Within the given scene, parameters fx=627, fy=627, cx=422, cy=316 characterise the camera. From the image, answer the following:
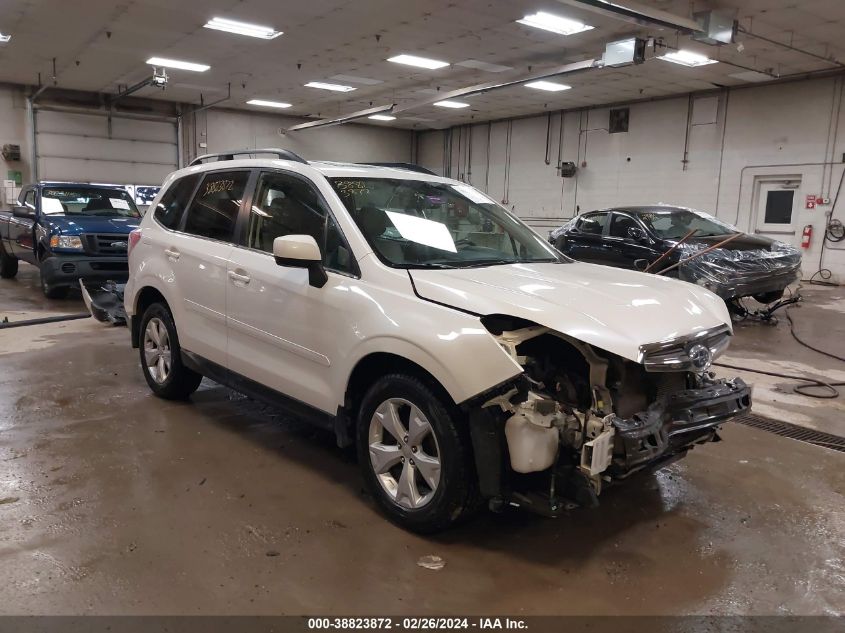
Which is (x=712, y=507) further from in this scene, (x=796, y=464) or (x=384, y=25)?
(x=384, y=25)

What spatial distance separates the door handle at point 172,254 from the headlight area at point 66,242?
5.23 metres

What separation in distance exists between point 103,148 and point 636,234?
14.7 m

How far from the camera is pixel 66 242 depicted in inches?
335

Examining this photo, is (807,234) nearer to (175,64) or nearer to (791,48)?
(791,48)

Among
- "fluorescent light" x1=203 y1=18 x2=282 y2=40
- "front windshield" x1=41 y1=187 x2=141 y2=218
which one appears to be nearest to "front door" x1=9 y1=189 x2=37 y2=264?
"front windshield" x1=41 y1=187 x2=141 y2=218

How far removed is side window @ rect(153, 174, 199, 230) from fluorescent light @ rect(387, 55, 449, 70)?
9.12 meters

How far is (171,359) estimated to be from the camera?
172 inches

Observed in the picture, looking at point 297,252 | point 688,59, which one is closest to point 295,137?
point 688,59

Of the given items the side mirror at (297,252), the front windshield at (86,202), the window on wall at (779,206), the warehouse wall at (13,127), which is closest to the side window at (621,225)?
the window on wall at (779,206)

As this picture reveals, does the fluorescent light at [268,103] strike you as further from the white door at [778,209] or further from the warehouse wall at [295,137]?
the white door at [778,209]

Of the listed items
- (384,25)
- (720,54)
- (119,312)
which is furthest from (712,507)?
(720,54)

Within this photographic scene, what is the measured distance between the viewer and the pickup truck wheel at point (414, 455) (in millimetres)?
2547

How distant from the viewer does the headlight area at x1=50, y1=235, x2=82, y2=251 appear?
334 inches

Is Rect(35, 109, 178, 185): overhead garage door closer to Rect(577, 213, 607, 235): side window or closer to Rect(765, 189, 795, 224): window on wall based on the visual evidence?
Rect(577, 213, 607, 235): side window
